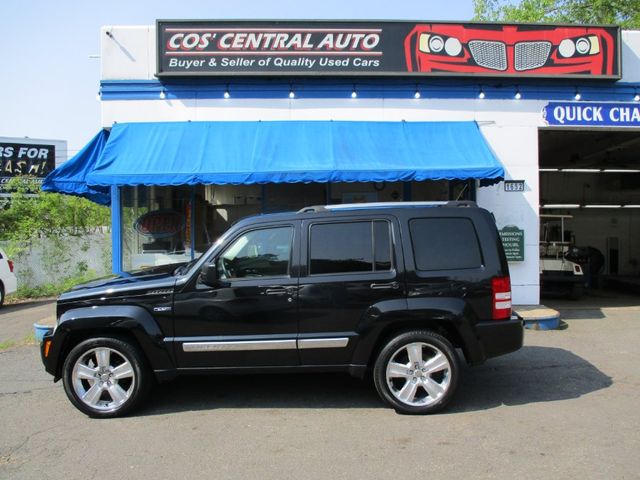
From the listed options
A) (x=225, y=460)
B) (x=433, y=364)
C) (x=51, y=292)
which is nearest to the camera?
(x=225, y=460)

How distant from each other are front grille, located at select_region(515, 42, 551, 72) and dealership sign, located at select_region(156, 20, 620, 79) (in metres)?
0.02

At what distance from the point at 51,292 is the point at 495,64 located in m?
12.9

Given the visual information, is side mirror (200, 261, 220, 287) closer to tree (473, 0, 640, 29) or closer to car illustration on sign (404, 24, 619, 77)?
car illustration on sign (404, 24, 619, 77)

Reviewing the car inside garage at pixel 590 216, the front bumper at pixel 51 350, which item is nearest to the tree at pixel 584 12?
the car inside garage at pixel 590 216

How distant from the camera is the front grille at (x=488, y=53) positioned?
9.70 meters

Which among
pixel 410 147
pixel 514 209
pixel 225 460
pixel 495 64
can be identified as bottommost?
pixel 225 460

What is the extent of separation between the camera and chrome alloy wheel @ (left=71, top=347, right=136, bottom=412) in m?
4.61

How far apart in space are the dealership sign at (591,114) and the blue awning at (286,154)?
5.56 ft

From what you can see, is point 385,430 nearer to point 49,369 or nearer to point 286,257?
point 286,257

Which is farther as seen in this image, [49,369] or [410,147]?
[410,147]

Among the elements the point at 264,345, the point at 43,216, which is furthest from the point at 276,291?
the point at 43,216

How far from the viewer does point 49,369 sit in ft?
15.3

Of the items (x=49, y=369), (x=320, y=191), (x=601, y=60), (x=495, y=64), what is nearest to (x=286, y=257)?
(x=49, y=369)

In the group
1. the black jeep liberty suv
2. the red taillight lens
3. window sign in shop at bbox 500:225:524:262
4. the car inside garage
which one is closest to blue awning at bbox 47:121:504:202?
window sign in shop at bbox 500:225:524:262
